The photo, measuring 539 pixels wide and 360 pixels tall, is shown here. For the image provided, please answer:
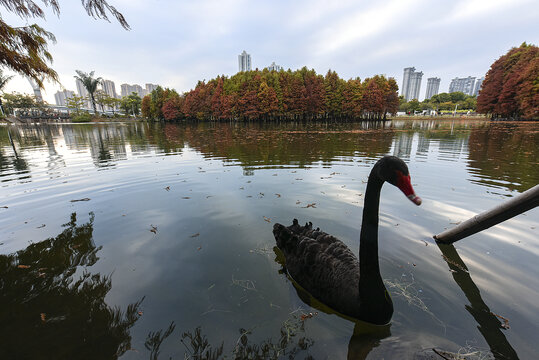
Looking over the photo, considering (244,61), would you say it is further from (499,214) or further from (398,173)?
(398,173)

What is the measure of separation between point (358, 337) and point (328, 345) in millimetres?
349

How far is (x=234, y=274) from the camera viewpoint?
128 inches

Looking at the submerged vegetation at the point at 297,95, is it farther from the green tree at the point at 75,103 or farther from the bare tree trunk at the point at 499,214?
the bare tree trunk at the point at 499,214

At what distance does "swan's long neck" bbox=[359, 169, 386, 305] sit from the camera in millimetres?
2162

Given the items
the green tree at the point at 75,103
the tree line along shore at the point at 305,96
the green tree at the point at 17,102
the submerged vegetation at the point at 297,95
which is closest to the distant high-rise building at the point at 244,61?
the tree line along shore at the point at 305,96

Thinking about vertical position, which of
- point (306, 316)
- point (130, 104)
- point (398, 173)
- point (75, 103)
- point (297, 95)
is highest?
point (130, 104)

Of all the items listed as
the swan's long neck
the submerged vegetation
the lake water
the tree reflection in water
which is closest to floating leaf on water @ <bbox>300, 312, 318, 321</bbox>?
the lake water

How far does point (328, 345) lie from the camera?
2236 mm

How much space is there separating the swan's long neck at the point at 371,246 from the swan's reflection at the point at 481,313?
118 centimetres

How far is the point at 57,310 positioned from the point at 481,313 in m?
5.06

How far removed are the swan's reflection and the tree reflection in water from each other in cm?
376

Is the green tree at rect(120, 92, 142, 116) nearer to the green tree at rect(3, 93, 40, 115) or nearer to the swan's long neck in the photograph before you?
the green tree at rect(3, 93, 40, 115)

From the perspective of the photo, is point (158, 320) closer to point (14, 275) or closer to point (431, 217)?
point (14, 275)

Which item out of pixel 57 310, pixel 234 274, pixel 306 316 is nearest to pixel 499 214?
pixel 306 316
